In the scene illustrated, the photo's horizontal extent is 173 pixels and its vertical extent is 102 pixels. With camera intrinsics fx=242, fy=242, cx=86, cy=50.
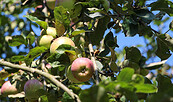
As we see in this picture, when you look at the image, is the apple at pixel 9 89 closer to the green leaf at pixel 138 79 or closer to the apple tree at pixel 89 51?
the apple tree at pixel 89 51

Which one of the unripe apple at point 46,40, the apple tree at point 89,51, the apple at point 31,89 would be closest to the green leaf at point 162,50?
the apple tree at point 89,51

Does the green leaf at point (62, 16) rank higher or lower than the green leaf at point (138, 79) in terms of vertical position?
higher

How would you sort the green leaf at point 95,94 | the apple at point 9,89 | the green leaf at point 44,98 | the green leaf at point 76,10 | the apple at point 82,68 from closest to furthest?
1. the green leaf at point 95,94
2. the apple at point 82,68
3. the green leaf at point 44,98
4. the green leaf at point 76,10
5. the apple at point 9,89

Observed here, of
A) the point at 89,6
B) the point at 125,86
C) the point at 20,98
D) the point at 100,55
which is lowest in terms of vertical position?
the point at 20,98

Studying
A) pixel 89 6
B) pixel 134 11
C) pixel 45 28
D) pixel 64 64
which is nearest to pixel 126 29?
pixel 134 11

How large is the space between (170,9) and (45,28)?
2.18ft

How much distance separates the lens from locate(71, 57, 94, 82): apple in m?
1.02

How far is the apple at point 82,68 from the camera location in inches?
40.2

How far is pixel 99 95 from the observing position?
24.8 inches

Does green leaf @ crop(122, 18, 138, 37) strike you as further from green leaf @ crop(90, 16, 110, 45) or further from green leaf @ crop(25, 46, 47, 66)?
green leaf @ crop(25, 46, 47, 66)

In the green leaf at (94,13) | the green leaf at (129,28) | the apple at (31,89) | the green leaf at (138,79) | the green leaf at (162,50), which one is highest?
the green leaf at (94,13)

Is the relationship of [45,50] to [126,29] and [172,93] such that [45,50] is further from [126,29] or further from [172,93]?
[172,93]

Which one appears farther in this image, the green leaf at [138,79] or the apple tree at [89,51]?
the apple tree at [89,51]

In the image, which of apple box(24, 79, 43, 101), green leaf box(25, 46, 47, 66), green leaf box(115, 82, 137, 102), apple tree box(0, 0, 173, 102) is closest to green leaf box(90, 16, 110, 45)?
apple tree box(0, 0, 173, 102)
